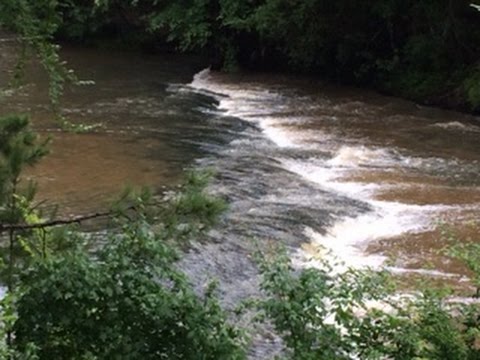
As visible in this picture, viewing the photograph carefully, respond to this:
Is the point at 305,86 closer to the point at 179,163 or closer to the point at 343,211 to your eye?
the point at 179,163

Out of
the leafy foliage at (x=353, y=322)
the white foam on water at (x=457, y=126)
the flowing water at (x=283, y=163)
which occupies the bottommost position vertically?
the flowing water at (x=283, y=163)

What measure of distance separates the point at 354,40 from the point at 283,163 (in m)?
8.65

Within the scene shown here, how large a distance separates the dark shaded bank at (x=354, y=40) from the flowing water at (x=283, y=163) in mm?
722

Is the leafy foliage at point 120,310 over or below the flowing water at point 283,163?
over

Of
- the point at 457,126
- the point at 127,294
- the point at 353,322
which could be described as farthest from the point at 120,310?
the point at 457,126

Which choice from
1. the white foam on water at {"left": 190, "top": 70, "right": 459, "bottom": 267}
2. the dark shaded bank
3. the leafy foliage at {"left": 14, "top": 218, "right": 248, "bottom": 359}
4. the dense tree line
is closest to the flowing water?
the white foam on water at {"left": 190, "top": 70, "right": 459, "bottom": 267}

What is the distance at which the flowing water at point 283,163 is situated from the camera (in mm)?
10125

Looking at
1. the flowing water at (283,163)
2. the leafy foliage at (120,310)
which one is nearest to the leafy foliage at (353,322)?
A: the leafy foliage at (120,310)

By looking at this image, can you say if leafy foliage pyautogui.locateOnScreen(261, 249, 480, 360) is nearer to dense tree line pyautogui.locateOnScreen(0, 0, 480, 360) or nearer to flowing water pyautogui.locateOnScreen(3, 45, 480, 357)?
dense tree line pyautogui.locateOnScreen(0, 0, 480, 360)

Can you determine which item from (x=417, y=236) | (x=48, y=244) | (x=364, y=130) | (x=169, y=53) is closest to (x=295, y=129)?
(x=364, y=130)

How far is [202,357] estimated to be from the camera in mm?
5215

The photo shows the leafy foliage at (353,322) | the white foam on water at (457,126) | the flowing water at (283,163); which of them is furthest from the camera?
the white foam on water at (457,126)

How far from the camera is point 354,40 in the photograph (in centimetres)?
2166

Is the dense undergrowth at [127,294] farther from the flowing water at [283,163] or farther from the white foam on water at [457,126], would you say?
the white foam on water at [457,126]
